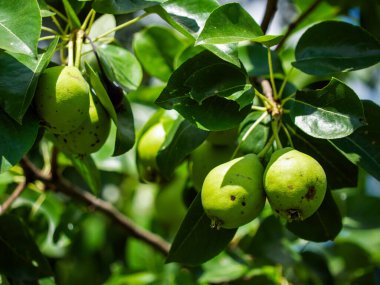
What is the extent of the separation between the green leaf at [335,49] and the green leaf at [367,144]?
0.09 m

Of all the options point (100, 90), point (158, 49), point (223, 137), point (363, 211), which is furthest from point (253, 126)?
point (363, 211)

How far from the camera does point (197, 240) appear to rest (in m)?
1.32

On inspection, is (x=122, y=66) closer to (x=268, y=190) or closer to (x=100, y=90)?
(x=100, y=90)

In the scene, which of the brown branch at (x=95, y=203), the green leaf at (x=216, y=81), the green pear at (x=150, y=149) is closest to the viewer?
the green leaf at (x=216, y=81)

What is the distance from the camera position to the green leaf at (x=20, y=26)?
1031 mm

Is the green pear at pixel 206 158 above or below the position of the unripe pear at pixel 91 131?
below

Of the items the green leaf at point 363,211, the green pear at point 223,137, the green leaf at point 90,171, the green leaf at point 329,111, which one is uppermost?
the green leaf at point 329,111

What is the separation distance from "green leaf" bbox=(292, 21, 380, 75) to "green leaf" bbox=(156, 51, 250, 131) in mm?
178

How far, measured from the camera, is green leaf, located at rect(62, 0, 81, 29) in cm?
130

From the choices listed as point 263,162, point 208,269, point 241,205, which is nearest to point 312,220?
point 263,162

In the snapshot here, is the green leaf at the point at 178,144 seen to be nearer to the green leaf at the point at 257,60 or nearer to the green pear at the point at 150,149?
the green pear at the point at 150,149

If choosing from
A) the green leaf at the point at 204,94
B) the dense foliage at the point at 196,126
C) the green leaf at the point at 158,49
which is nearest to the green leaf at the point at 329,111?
the dense foliage at the point at 196,126

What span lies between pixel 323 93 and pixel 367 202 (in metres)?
1.08

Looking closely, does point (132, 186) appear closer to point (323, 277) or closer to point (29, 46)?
point (323, 277)
